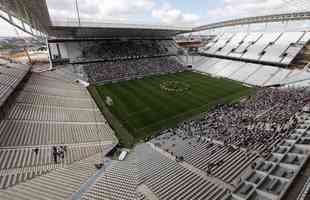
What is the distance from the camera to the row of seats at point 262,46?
158ft

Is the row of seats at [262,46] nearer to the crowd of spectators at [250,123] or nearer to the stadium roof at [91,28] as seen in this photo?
the stadium roof at [91,28]

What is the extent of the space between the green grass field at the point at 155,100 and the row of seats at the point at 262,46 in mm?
14333

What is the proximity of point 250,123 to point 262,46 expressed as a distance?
4175 cm

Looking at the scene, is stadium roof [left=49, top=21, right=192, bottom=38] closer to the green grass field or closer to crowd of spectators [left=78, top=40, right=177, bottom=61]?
crowd of spectators [left=78, top=40, right=177, bottom=61]

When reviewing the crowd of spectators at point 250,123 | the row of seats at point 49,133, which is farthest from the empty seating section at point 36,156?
the crowd of spectators at point 250,123

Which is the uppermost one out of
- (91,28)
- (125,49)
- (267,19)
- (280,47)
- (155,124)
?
(267,19)

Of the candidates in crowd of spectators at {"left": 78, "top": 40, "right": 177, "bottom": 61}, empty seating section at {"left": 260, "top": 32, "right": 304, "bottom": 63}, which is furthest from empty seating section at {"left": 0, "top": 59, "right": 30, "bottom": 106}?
empty seating section at {"left": 260, "top": 32, "right": 304, "bottom": 63}

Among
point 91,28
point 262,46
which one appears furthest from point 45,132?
point 262,46

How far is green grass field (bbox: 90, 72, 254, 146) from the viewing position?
25906mm

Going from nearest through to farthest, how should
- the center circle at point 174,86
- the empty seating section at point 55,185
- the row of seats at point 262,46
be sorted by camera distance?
the empty seating section at point 55,185 → the center circle at point 174,86 → the row of seats at point 262,46

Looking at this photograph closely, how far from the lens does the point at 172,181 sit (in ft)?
47.1

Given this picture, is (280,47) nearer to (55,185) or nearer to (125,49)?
(125,49)

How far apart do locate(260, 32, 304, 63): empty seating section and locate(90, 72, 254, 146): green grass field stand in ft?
44.6

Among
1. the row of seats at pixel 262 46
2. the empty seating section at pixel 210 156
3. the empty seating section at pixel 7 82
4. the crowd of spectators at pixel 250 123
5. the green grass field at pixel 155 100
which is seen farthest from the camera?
the row of seats at pixel 262 46
